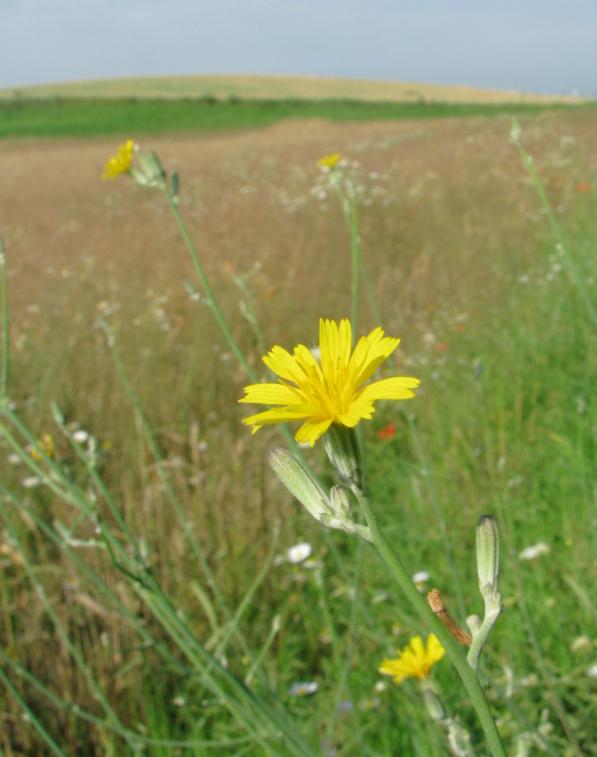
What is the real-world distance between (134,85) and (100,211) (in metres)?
56.9

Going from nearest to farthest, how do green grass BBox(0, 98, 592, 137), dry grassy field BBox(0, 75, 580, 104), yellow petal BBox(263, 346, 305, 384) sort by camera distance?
yellow petal BBox(263, 346, 305, 384) → green grass BBox(0, 98, 592, 137) → dry grassy field BBox(0, 75, 580, 104)

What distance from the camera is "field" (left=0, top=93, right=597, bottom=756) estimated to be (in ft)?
6.39

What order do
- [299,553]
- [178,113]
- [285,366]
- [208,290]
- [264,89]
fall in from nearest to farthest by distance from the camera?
[285,366] → [208,290] → [299,553] → [178,113] → [264,89]

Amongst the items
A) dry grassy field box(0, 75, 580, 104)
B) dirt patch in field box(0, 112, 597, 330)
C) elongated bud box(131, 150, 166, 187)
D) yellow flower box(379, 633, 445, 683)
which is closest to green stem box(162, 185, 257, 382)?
elongated bud box(131, 150, 166, 187)

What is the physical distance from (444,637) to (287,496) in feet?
7.51

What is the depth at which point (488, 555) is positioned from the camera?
0.68 meters

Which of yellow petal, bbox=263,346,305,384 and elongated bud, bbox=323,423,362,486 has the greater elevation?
yellow petal, bbox=263,346,305,384

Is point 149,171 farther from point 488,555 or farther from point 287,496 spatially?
point 488,555

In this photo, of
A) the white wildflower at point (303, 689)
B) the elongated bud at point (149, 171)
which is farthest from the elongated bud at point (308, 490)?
the white wildflower at point (303, 689)

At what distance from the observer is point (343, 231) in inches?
237

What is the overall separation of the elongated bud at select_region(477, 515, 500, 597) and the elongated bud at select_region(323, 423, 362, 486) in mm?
115

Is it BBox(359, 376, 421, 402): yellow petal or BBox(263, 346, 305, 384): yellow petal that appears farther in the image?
BBox(263, 346, 305, 384): yellow petal

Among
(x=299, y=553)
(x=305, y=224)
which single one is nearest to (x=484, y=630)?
(x=299, y=553)

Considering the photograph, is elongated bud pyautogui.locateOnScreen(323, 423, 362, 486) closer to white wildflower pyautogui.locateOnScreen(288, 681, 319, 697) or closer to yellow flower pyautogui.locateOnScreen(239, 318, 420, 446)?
yellow flower pyautogui.locateOnScreen(239, 318, 420, 446)
